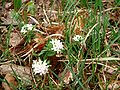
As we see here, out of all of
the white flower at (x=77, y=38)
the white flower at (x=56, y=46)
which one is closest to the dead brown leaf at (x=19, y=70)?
the white flower at (x=56, y=46)

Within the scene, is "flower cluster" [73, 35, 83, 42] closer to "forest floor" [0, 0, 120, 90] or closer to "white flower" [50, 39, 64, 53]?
"forest floor" [0, 0, 120, 90]

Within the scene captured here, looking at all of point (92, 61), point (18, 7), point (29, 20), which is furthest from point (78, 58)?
point (18, 7)

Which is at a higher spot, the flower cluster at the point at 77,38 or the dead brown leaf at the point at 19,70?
the flower cluster at the point at 77,38

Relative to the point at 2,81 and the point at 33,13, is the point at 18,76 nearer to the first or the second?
the point at 2,81

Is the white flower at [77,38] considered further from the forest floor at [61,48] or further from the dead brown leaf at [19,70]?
the dead brown leaf at [19,70]

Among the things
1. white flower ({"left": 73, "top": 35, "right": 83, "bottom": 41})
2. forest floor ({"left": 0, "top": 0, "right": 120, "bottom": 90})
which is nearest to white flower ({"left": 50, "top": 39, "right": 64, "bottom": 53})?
forest floor ({"left": 0, "top": 0, "right": 120, "bottom": 90})

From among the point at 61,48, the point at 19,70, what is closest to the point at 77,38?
the point at 61,48

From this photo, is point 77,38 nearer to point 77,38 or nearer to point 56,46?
point 77,38

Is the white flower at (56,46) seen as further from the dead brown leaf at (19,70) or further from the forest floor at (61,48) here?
the dead brown leaf at (19,70)

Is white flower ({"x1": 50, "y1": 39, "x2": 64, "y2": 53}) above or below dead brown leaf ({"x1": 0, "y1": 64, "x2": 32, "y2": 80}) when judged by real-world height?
above

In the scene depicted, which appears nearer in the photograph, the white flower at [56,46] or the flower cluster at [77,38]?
the white flower at [56,46]

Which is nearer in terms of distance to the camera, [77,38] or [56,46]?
[56,46]

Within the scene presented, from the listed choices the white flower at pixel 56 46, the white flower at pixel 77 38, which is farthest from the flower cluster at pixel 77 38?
the white flower at pixel 56 46

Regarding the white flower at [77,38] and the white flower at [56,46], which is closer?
the white flower at [56,46]
